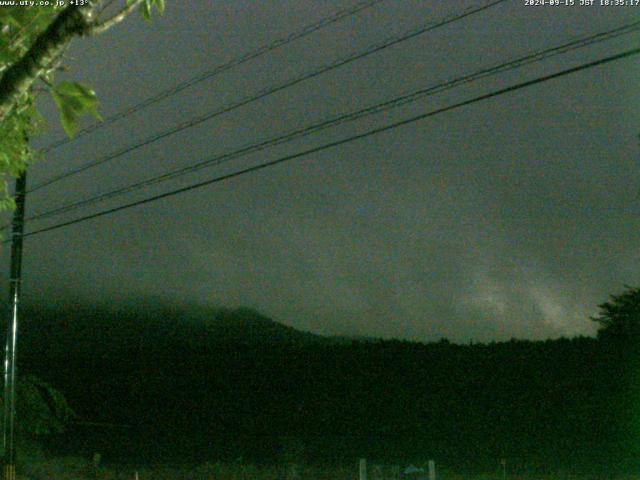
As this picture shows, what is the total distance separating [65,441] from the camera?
24.1 metres

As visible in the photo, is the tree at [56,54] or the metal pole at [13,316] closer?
the tree at [56,54]

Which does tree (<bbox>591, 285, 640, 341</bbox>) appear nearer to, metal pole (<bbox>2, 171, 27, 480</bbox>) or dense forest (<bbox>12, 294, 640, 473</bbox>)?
dense forest (<bbox>12, 294, 640, 473</bbox>)

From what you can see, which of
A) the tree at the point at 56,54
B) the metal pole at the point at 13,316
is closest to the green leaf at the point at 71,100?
the tree at the point at 56,54

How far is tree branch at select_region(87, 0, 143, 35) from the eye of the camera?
3838 mm

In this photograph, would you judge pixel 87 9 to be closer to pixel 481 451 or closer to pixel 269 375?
pixel 481 451

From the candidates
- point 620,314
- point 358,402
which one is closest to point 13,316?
point 358,402

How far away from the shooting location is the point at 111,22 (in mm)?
3945

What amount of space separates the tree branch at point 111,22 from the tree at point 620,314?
16.6 m

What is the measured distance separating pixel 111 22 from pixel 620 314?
61.3ft

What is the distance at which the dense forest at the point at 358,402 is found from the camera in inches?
657

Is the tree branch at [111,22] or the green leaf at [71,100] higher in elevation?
the tree branch at [111,22]

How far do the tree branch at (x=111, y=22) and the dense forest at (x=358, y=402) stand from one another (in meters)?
14.4

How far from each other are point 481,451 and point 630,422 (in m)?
2.95

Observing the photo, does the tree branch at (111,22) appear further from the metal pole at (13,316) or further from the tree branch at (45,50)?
the metal pole at (13,316)
